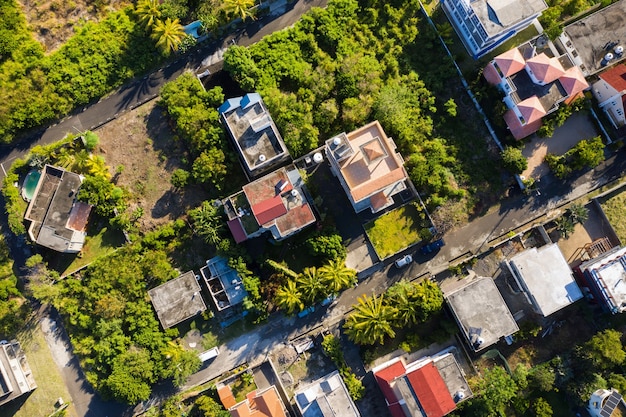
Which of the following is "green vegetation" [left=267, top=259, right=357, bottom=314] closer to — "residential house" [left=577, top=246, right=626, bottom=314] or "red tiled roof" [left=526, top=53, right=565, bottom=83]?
"residential house" [left=577, top=246, right=626, bottom=314]

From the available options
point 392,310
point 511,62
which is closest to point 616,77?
point 511,62

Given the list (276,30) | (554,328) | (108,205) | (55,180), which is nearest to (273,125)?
(276,30)

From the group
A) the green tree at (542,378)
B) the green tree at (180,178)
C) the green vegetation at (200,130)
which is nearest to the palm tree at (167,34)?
the green vegetation at (200,130)

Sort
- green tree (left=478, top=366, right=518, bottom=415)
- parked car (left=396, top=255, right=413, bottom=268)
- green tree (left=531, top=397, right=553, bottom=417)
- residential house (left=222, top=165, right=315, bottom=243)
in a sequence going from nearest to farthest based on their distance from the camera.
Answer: residential house (left=222, top=165, right=315, bottom=243)
green tree (left=478, top=366, right=518, bottom=415)
green tree (left=531, top=397, right=553, bottom=417)
parked car (left=396, top=255, right=413, bottom=268)

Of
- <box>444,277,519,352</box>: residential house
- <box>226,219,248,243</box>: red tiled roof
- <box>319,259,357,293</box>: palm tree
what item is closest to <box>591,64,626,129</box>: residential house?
<box>444,277,519,352</box>: residential house

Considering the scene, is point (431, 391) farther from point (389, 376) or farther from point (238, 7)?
point (238, 7)

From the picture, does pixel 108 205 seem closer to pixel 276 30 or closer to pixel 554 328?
pixel 276 30

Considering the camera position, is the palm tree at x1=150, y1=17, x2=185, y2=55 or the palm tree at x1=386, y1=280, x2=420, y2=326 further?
the palm tree at x1=150, y1=17, x2=185, y2=55
